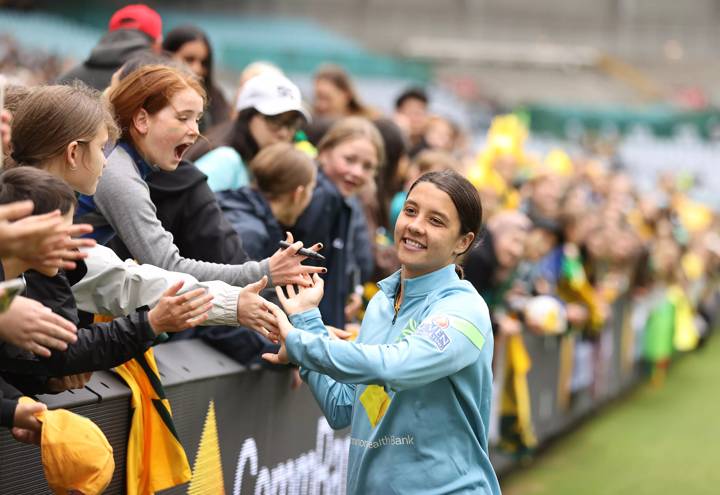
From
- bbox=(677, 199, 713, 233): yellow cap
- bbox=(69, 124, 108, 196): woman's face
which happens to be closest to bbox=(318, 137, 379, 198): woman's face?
bbox=(69, 124, 108, 196): woman's face

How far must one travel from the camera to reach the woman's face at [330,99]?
7.71m

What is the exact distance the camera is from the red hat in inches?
223

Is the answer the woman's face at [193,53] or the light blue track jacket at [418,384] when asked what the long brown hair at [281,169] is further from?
the light blue track jacket at [418,384]

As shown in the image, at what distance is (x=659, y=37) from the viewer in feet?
132

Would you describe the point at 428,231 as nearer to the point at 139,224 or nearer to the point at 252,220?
the point at 139,224

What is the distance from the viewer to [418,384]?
3215 millimetres

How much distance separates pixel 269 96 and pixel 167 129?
147 centimetres

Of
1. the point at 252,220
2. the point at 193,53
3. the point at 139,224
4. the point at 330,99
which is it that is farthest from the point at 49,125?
the point at 330,99

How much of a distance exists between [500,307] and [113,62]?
3.36 meters

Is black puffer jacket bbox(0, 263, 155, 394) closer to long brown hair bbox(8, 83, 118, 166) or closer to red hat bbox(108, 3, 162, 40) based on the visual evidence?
long brown hair bbox(8, 83, 118, 166)

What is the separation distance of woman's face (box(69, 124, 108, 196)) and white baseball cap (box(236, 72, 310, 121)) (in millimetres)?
1983

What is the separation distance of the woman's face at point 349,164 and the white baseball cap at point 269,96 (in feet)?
1.34

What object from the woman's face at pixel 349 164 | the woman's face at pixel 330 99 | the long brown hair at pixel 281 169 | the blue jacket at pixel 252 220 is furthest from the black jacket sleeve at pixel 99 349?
the woman's face at pixel 330 99

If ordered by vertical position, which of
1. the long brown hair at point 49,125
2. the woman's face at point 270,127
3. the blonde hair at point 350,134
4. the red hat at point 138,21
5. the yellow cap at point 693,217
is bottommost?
the yellow cap at point 693,217
